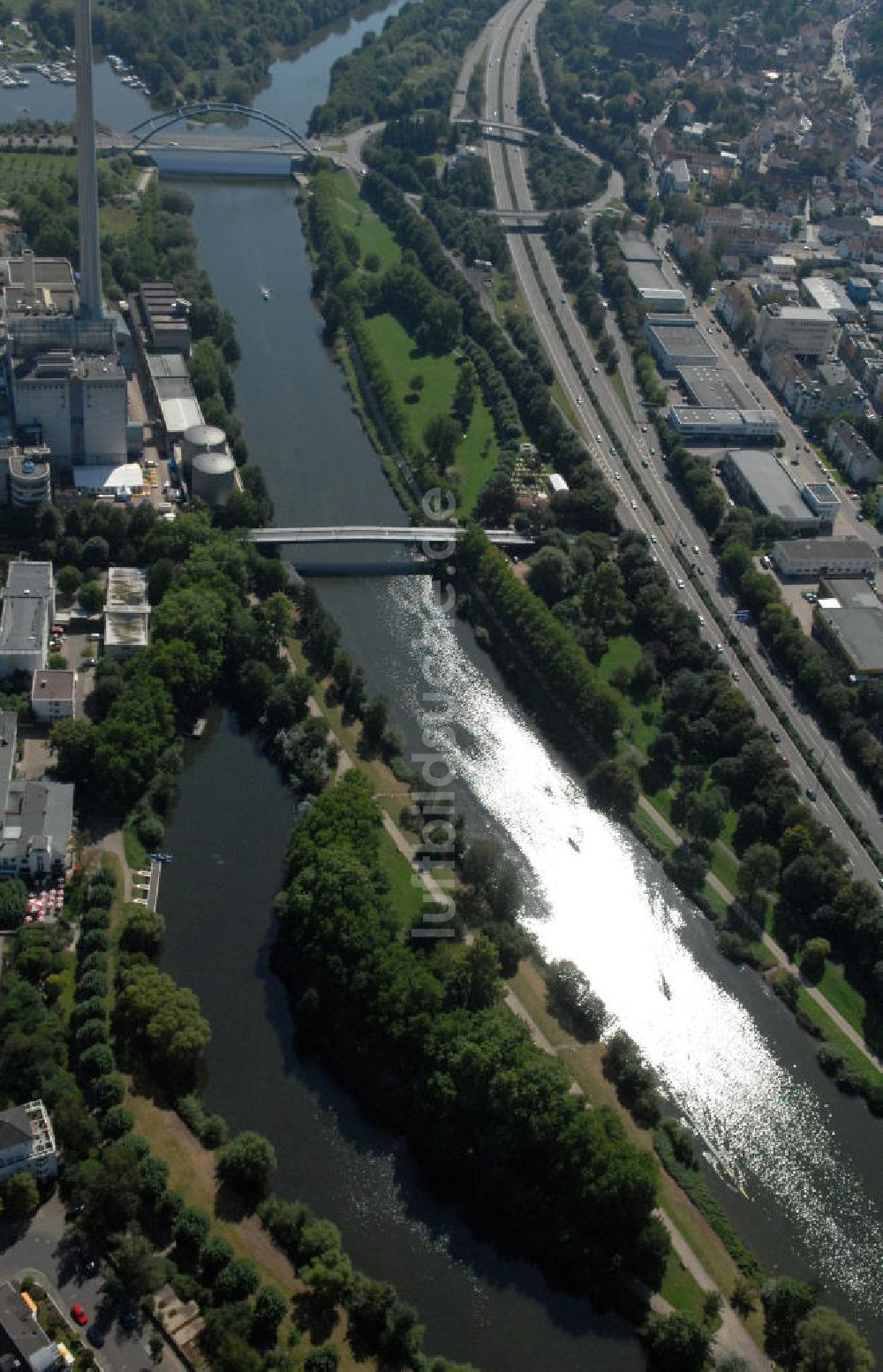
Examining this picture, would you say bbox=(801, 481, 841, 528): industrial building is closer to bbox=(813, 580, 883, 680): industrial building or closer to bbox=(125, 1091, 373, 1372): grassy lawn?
bbox=(813, 580, 883, 680): industrial building

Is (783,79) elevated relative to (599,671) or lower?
elevated

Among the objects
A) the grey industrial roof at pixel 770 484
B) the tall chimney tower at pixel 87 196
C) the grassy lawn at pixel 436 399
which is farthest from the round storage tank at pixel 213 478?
the grey industrial roof at pixel 770 484

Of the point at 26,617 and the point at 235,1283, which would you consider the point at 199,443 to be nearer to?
the point at 26,617

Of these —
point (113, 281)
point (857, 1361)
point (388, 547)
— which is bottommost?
point (857, 1361)

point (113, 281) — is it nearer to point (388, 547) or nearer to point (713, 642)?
point (388, 547)

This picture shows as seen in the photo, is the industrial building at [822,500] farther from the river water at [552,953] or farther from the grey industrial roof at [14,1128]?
the grey industrial roof at [14,1128]

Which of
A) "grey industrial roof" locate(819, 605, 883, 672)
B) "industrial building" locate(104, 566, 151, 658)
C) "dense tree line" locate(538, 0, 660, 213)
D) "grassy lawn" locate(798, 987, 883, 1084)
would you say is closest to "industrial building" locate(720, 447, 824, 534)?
"grey industrial roof" locate(819, 605, 883, 672)

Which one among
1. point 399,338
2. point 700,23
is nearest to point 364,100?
point 399,338
